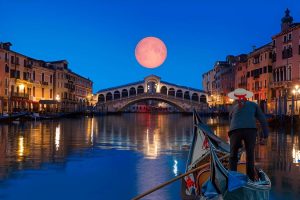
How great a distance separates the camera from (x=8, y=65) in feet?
170

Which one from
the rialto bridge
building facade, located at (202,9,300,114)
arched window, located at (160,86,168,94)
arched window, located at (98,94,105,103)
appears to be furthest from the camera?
arched window, located at (160,86,168,94)

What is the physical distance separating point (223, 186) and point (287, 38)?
43.3 m

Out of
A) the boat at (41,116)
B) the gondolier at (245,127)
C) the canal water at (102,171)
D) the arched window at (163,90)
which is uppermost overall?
the arched window at (163,90)

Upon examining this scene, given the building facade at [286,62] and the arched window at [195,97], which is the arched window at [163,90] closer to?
the arched window at [195,97]

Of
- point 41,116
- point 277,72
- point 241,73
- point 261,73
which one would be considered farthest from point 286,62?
point 41,116

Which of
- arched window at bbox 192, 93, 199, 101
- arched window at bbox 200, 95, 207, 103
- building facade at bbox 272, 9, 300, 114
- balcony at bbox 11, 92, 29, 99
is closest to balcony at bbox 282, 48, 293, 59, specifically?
building facade at bbox 272, 9, 300, 114

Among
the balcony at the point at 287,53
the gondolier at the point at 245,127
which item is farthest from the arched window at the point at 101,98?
the gondolier at the point at 245,127

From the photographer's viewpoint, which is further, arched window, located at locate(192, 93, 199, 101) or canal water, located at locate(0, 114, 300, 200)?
arched window, located at locate(192, 93, 199, 101)

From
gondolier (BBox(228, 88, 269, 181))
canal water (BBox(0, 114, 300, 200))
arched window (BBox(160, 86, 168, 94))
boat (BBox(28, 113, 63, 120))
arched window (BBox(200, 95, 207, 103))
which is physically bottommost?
canal water (BBox(0, 114, 300, 200))

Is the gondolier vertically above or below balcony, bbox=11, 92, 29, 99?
below

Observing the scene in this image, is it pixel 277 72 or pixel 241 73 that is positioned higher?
pixel 241 73

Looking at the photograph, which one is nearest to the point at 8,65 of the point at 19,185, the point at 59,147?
the point at 59,147

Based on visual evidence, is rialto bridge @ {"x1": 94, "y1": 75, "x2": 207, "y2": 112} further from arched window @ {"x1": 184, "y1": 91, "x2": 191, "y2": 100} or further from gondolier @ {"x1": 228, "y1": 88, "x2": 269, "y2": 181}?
gondolier @ {"x1": 228, "y1": 88, "x2": 269, "y2": 181}

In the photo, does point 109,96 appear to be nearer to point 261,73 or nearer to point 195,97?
point 195,97
